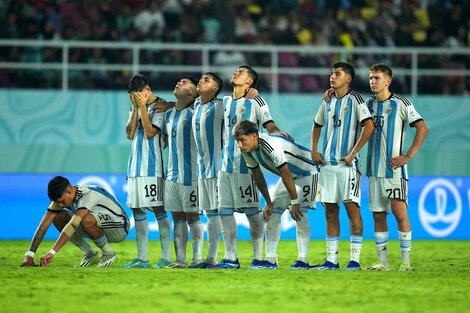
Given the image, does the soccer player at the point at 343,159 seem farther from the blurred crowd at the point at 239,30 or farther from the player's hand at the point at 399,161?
the blurred crowd at the point at 239,30

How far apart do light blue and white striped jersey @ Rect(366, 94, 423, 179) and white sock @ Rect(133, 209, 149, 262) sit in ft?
9.23

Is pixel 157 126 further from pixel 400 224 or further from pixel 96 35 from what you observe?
pixel 96 35

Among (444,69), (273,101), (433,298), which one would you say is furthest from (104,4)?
(433,298)

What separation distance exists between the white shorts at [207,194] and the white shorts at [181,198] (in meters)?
0.21

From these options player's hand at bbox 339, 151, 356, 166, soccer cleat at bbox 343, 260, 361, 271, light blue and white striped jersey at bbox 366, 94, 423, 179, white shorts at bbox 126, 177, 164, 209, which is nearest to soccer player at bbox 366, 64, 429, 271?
Answer: light blue and white striped jersey at bbox 366, 94, 423, 179

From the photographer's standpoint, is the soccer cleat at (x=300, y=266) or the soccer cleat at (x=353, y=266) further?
the soccer cleat at (x=300, y=266)

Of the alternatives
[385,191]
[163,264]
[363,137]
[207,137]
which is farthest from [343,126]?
[163,264]

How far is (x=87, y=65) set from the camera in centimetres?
1972

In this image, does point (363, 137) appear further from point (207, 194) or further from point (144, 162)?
point (144, 162)

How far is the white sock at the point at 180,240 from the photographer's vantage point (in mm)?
13078

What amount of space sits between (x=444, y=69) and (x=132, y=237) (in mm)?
7312

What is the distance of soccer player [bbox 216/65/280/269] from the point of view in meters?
12.6

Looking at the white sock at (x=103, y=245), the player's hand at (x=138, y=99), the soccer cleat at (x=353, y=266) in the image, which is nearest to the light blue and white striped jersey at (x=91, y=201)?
the white sock at (x=103, y=245)

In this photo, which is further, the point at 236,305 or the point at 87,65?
the point at 87,65
